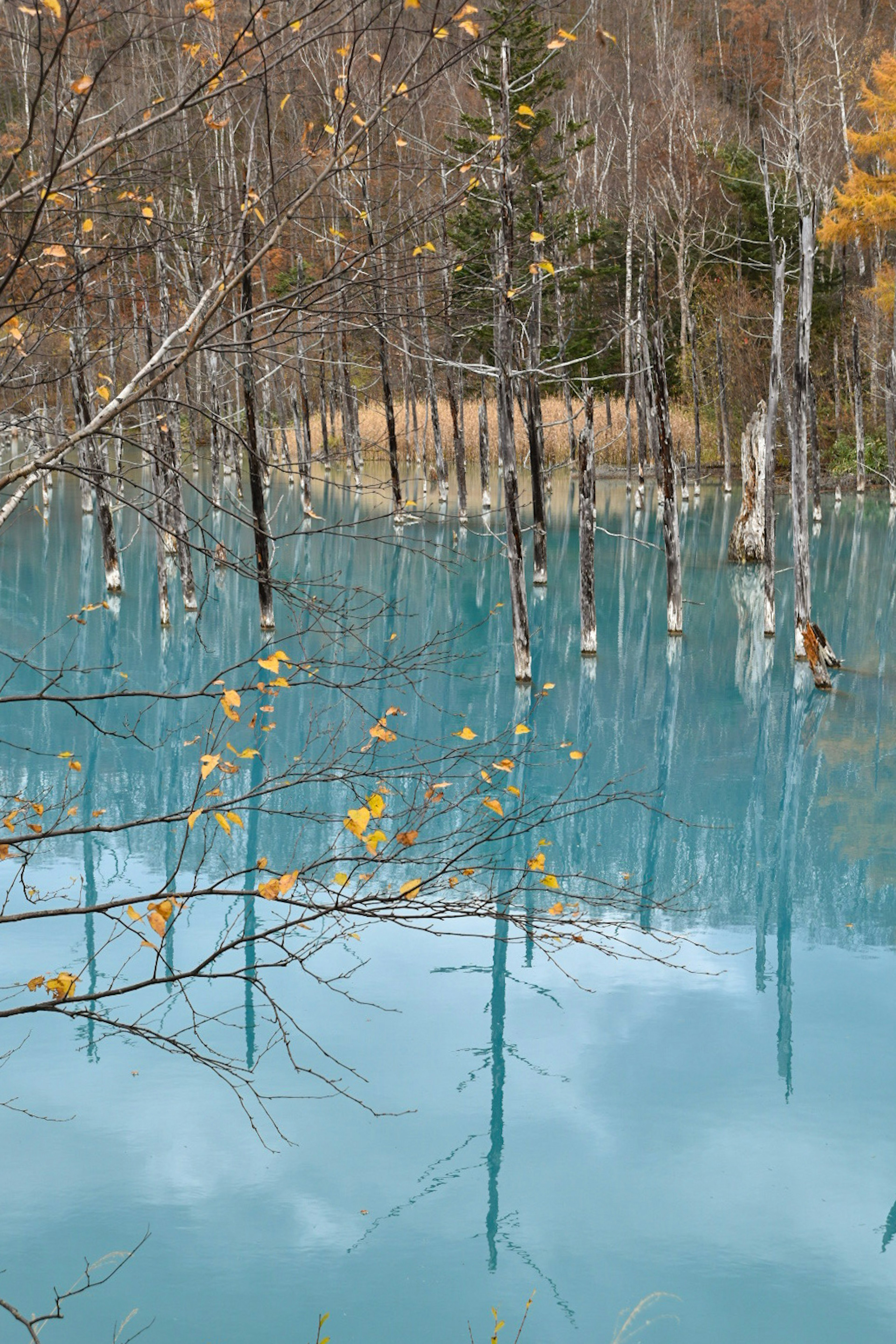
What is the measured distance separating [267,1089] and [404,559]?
2076 centimetres

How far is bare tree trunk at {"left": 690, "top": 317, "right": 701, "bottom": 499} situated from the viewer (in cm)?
3447

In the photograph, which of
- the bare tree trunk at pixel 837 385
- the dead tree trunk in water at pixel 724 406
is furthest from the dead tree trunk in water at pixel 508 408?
the bare tree trunk at pixel 837 385

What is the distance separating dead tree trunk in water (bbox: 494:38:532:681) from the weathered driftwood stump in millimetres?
7223

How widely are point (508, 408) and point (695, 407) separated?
74.9 ft

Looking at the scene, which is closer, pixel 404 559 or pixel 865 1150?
pixel 865 1150

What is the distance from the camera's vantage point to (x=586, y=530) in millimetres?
15508

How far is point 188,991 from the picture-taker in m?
7.57

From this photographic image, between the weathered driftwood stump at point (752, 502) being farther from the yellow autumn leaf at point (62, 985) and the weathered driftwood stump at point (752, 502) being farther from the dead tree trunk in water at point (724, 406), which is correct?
the yellow autumn leaf at point (62, 985)

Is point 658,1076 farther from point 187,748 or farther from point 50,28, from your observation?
point 187,748

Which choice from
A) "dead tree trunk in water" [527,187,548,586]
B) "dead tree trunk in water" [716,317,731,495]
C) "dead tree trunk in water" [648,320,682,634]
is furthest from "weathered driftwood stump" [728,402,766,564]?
"dead tree trunk in water" [716,317,731,495]

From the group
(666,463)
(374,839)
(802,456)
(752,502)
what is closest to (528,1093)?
(374,839)

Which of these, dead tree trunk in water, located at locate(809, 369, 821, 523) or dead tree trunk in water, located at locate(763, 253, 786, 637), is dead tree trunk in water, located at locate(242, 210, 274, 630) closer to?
dead tree trunk in water, located at locate(763, 253, 786, 637)

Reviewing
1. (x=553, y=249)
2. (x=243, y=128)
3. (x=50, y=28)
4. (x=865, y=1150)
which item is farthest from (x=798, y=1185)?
(x=553, y=249)

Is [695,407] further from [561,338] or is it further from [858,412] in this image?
[561,338]
